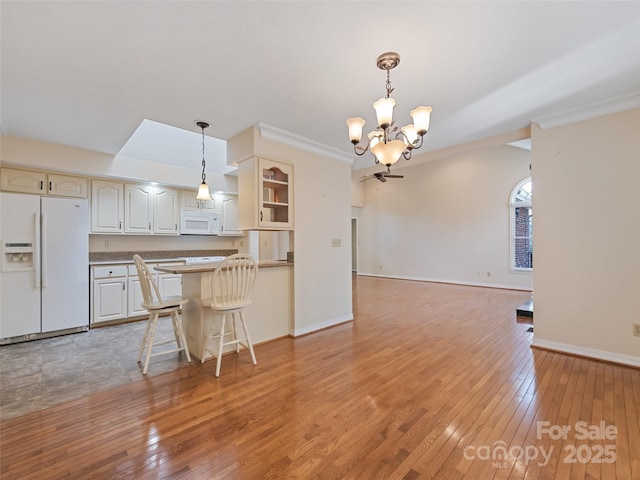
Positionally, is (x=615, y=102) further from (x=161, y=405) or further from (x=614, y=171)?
(x=161, y=405)

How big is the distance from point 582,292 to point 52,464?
4487mm

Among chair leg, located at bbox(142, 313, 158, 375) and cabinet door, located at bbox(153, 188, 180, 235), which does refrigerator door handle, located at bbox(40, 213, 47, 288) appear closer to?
cabinet door, located at bbox(153, 188, 180, 235)

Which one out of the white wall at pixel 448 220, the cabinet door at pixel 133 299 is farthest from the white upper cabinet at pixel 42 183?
the white wall at pixel 448 220

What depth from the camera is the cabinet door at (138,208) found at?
4.59 m

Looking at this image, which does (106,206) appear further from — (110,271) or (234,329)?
(234,329)

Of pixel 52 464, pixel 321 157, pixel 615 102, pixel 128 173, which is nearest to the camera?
pixel 52 464

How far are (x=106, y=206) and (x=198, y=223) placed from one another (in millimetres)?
1393

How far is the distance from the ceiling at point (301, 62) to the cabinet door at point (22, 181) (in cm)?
61

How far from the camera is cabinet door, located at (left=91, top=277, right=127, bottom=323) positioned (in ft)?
13.4

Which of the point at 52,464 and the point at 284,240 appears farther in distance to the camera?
→ the point at 284,240

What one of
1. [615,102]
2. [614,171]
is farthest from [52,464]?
[615,102]

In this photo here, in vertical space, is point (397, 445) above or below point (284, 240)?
below

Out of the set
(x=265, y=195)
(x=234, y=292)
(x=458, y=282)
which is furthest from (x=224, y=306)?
(x=458, y=282)

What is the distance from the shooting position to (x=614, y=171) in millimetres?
2797
